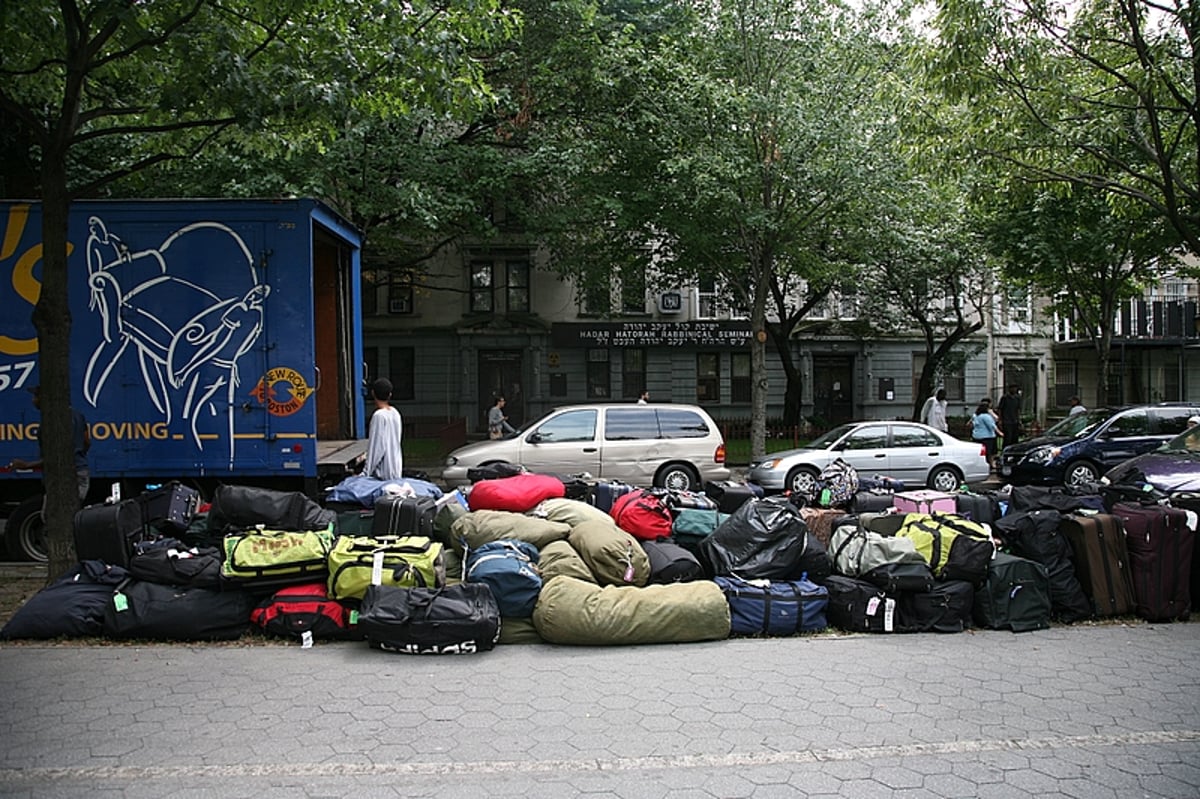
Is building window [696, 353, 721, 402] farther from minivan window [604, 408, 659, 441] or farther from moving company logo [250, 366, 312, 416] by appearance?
moving company logo [250, 366, 312, 416]

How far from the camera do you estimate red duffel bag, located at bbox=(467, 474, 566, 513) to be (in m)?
7.48

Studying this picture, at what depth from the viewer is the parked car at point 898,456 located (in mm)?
16031

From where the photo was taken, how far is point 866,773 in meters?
4.13

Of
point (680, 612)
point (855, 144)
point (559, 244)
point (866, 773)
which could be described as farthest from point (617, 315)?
point (866, 773)

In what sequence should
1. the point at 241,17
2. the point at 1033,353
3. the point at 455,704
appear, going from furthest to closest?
1. the point at 1033,353
2. the point at 241,17
3. the point at 455,704

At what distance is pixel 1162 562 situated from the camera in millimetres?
6688

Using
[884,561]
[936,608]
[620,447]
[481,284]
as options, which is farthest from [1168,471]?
[481,284]

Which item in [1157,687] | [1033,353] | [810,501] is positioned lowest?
[1157,687]

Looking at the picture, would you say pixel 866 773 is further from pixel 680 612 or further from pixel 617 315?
pixel 617 315

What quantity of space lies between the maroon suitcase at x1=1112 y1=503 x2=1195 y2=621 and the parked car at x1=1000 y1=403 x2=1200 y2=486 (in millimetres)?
10025

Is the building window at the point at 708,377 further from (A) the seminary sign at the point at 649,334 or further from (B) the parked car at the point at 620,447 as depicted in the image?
(B) the parked car at the point at 620,447

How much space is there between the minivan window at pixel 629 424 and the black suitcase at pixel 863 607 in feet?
27.4

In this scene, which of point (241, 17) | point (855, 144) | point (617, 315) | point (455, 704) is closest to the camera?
point (455, 704)

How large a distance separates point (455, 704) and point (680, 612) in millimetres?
1813
